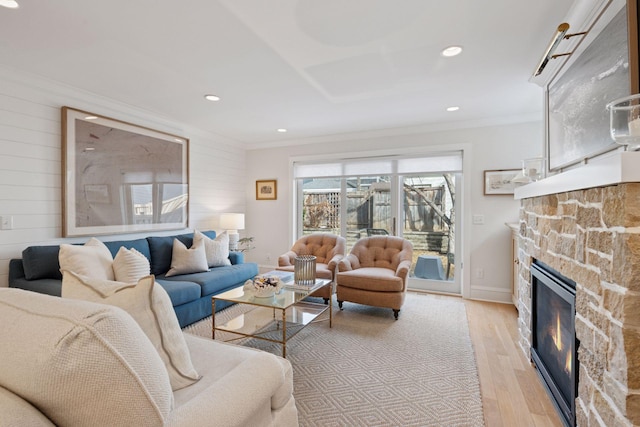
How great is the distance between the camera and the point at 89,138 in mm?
3164

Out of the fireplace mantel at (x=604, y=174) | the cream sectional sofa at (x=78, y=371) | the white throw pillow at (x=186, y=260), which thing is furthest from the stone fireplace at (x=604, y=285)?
the white throw pillow at (x=186, y=260)

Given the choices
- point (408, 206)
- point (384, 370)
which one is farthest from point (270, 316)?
point (408, 206)

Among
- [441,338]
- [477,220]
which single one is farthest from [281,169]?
[441,338]

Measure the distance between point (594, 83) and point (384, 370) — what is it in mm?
2227

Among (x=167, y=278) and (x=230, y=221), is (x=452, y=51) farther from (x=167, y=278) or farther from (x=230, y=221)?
(x=230, y=221)

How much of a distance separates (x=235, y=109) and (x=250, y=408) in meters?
3.38

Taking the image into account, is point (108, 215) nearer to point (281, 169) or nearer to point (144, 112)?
point (144, 112)

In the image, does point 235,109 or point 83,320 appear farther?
point 235,109

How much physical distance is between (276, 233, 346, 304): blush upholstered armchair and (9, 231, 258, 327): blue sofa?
1.63 feet

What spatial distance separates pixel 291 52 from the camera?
2.37 meters

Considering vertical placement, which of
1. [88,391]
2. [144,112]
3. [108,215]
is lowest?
[88,391]

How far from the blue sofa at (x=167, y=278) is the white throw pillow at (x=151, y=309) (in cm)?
167

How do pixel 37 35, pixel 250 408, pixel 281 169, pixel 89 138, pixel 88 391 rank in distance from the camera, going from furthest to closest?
pixel 281 169 < pixel 89 138 < pixel 37 35 < pixel 250 408 < pixel 88 391

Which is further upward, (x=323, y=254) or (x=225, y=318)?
(x=323, y=254)
